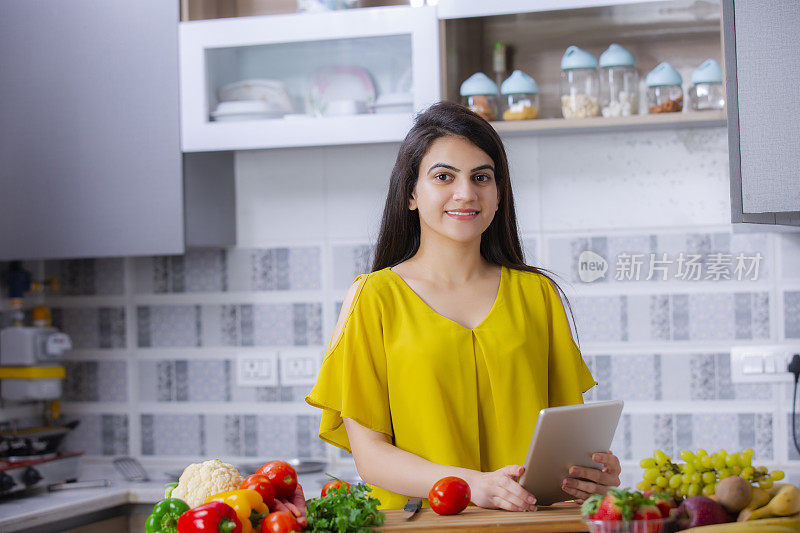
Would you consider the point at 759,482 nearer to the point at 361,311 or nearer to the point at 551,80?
the point at 361,311

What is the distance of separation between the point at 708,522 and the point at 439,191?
0.74 meters

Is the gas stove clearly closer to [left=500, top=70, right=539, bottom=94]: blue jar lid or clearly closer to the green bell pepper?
the green bell pepper

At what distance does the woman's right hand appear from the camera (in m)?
1.26

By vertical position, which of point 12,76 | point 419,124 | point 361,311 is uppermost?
point 12,76

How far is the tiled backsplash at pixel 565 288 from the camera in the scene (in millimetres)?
2504

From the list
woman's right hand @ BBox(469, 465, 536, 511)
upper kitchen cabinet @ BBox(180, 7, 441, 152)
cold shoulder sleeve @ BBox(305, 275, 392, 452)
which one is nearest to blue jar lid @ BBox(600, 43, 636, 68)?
upper kitchen cabinet @ BBox(180, 7, 441, 152)

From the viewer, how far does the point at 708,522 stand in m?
1.06

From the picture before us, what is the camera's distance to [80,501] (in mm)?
2303

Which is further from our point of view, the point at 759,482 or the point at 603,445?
the point at 603,445

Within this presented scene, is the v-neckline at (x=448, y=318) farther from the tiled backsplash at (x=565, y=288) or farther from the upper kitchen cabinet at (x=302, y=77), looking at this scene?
the upper kitchen cabinet at (x=302, y=77)

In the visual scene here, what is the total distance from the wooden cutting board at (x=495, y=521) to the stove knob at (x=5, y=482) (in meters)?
1.44

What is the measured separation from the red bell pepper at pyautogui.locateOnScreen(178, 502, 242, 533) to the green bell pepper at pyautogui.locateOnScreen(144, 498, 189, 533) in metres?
0.04

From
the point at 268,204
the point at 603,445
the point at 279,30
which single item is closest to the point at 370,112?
the point at 279,30

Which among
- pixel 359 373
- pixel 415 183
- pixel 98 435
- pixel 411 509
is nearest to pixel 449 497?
pixel 411 509
